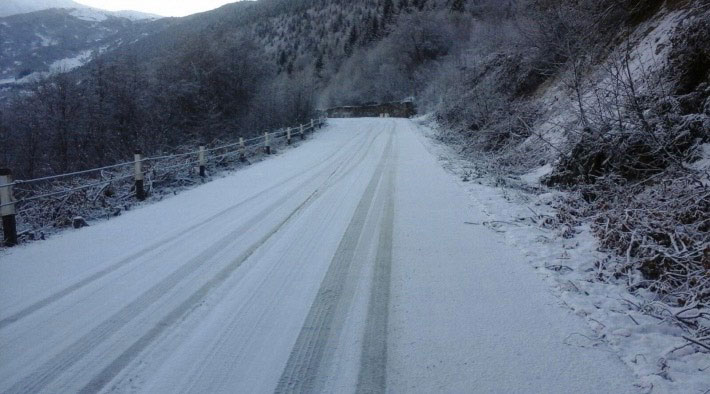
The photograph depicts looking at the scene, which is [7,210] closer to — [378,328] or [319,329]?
[319,329]

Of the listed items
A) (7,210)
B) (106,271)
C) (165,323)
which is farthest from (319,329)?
(7,210)

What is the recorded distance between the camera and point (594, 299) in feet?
12.1

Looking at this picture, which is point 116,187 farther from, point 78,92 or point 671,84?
point 78,92

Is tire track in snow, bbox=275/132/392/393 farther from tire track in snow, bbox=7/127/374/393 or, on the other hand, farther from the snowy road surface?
tire track in snow, bbox=7/127/374/393

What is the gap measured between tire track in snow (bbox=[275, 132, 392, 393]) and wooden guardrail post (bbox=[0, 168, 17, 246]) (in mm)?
4946

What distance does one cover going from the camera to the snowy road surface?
261 cm

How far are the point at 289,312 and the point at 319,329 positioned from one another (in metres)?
0.39

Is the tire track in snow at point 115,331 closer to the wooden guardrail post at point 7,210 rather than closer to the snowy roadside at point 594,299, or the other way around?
the snowy roadside at point 594,299

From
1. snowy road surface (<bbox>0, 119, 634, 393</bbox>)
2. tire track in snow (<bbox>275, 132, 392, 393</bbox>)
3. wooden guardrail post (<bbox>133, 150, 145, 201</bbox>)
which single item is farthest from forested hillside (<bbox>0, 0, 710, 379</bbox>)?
wooden guardrail post (<bbox>133, 150, 145, 201</bbox>)

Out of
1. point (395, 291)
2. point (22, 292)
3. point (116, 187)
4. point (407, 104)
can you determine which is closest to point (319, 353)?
point (395, 291)

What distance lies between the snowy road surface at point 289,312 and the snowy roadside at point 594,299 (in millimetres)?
163

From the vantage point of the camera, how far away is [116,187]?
9.63 meters

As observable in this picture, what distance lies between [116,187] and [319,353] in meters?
8.79

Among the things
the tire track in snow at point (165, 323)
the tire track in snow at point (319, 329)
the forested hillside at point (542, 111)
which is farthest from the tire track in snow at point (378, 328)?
the forested hillside at point (542, 111)
